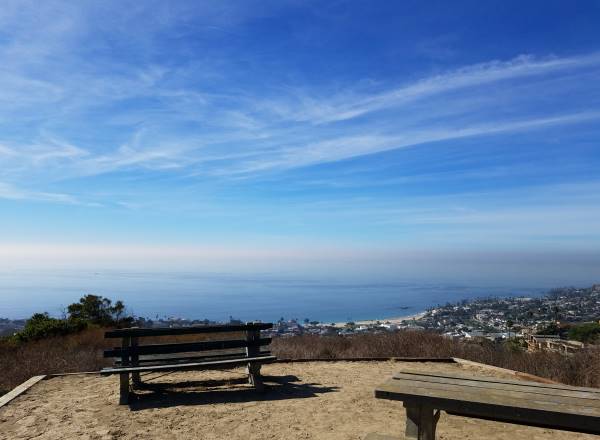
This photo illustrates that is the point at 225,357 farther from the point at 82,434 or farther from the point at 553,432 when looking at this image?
the point at 553,432

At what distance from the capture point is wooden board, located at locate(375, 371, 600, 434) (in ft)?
9.60

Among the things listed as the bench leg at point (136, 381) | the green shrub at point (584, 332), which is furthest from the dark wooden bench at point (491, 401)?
Answer: the green shrub at point (584, 332)

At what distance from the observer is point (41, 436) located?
4.66 m

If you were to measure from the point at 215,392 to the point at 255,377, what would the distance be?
55cm

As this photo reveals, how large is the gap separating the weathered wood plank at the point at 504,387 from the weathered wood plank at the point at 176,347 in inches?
124

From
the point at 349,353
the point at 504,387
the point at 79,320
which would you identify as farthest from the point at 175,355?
the point at 79,320

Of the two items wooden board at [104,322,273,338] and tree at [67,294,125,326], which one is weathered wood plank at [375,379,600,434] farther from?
tree at [67,294,125,326]

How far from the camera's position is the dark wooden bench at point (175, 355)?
5891 millimetres

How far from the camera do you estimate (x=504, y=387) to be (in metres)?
3.48

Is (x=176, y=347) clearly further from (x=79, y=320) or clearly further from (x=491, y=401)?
(x=79, y=320)

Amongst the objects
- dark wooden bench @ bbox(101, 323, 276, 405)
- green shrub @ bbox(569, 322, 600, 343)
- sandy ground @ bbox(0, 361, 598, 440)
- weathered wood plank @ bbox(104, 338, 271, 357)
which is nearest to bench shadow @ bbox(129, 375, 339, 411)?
sandy ground @ bbox(0, 361, 598, 440)

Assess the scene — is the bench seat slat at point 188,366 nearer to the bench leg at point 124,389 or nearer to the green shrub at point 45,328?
the bench leg at point 124,389

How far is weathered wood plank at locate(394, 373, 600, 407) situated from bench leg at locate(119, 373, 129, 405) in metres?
3.56

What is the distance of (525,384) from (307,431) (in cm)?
215
